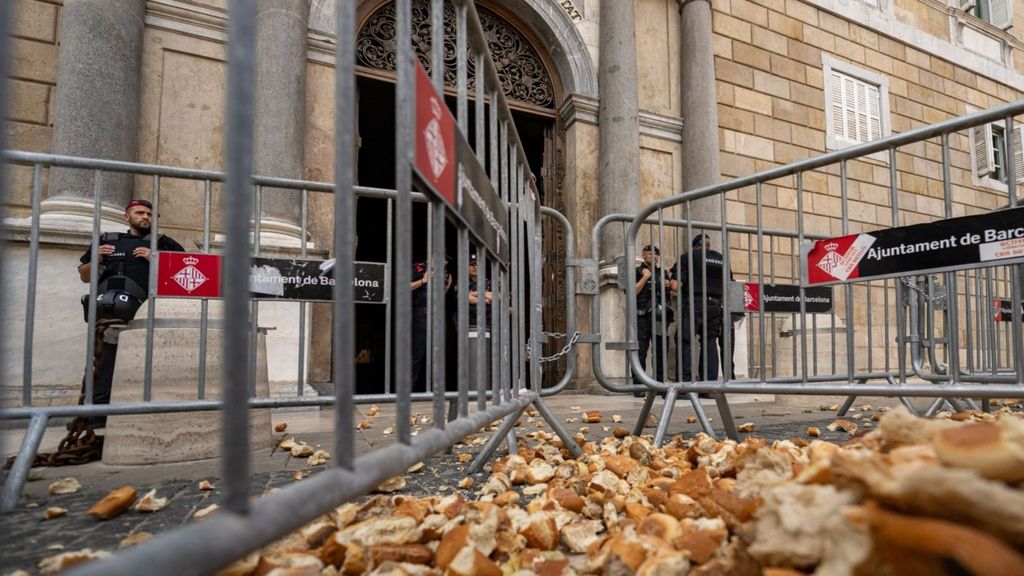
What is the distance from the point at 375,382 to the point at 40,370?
268 inches

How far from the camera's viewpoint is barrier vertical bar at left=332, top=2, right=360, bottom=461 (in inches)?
38.3

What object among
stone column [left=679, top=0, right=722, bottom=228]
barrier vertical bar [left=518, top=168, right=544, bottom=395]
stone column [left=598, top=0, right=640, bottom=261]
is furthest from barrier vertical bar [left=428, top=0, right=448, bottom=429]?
stone column [left=679, top=0, right=722, bottom=228]

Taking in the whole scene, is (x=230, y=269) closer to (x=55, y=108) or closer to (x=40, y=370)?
(x=40, y=370)

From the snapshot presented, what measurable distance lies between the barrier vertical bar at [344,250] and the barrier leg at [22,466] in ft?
5.75

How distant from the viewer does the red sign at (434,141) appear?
1.31 meters

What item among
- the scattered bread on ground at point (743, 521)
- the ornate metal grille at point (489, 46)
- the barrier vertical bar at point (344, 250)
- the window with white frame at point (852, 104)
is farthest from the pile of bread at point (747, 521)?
the window with white frame at point (852, 104)

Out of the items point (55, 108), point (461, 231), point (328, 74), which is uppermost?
point (328, 74)

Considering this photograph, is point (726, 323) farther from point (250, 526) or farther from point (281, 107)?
point (281, 107)

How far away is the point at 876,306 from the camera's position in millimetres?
8617

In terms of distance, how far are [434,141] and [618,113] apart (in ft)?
24.2

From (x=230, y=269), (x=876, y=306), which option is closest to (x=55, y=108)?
(x=230, y=269)

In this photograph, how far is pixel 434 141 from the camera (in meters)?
1.39

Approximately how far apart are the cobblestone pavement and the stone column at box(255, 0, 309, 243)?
2137mm

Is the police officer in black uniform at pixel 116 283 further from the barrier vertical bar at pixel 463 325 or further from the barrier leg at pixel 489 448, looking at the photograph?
the barrier vertical bar at pixel 463 325
